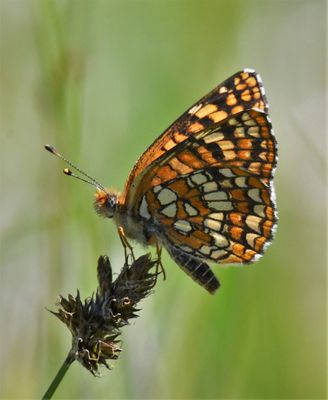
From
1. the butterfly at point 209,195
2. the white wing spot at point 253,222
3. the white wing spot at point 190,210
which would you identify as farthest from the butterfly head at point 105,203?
the white wing spot at point 253,222

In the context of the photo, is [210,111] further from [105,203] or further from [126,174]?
[126,174]

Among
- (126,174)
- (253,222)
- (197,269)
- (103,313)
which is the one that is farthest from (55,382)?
(126,174)

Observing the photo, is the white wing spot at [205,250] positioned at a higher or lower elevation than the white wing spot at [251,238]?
lower

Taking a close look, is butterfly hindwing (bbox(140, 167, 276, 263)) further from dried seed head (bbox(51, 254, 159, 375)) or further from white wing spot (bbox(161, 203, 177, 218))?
dried seed head (bbox(51, 254, 159, 375))

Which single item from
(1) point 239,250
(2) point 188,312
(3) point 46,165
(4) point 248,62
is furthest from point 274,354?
(4) point 248,62

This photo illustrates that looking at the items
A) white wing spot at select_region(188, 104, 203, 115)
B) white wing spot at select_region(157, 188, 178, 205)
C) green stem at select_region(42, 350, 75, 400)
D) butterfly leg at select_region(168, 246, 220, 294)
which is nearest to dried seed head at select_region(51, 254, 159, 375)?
green stem at select_region(42, 350, 75, 400)

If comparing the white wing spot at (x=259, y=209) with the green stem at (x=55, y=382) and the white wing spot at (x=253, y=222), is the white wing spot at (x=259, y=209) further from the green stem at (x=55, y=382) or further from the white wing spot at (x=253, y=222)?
the green stem at (x=55, y=382)
